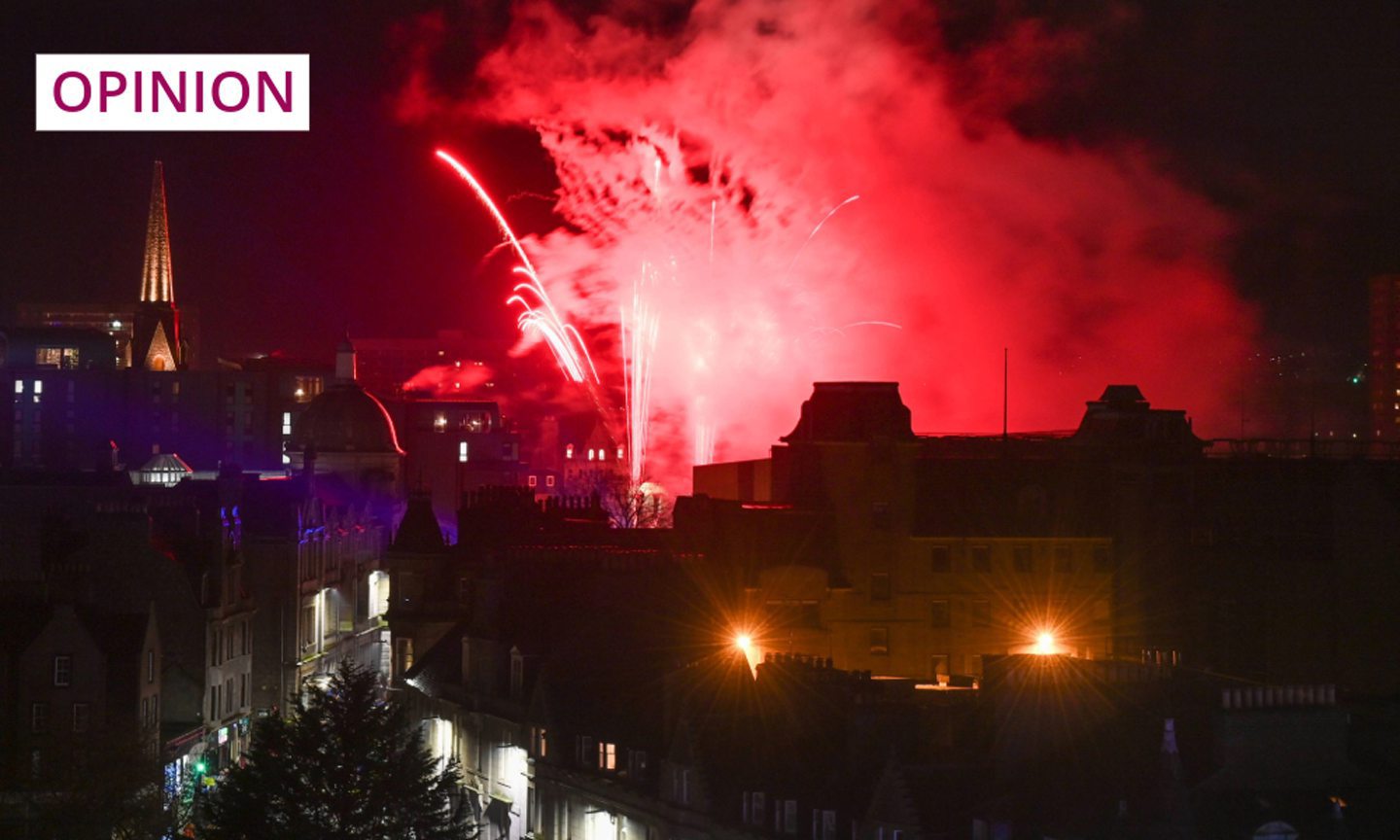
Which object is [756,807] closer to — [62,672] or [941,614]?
[941,614]

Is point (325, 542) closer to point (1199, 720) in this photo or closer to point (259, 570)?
point (259, 570)

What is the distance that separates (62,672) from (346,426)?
63.6 metres

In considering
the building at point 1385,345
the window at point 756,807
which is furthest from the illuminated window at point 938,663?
the building at point 1385,345

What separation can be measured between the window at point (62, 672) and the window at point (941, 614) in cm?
2699

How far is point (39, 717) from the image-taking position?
199 feet

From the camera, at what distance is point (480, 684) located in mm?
59750

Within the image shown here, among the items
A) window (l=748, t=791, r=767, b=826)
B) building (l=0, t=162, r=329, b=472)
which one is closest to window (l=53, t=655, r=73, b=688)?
window (l=748, t=791, r=767, b=826)

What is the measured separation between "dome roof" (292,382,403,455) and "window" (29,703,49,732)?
6199 cm

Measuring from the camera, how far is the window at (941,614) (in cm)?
6594

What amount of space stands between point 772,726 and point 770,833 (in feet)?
9.37

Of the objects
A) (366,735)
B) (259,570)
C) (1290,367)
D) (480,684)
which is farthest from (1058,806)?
(1290,367)

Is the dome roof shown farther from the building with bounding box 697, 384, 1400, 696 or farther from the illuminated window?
the illuminated window

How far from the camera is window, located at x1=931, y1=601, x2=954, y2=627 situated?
65.9 m

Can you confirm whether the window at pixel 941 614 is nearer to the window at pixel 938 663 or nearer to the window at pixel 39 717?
the window at pixel 938 663
